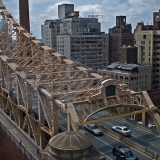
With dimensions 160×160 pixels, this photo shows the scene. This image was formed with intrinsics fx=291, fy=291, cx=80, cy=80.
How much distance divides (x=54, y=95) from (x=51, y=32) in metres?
90.4

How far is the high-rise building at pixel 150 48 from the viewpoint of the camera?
265 ft

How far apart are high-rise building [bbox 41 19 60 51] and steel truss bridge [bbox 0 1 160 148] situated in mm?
64243

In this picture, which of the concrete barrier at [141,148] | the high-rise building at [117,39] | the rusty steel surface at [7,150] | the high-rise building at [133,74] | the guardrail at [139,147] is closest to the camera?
the rusty steel surface at [7,150]

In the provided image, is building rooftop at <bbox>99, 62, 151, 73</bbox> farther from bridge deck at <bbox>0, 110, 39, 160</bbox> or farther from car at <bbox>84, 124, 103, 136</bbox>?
bridge deck at <bbox>0, 110, 39, 160</bbox>

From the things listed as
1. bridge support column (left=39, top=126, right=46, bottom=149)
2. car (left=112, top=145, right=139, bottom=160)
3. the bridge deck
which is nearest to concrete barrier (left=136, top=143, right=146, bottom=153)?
car (left=112, top=145, right=139, bottom=160)

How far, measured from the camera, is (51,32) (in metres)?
118

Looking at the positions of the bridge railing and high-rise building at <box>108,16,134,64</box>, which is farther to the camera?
high-rise building at <box>108,16,134,64</box>

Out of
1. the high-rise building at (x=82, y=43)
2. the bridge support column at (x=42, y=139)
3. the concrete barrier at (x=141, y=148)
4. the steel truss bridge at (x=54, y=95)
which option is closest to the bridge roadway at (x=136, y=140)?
the concrete barrier at (x=141, y=148)

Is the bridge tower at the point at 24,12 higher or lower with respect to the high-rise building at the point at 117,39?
higher

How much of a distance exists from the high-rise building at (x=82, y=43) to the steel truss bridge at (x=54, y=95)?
45.3m

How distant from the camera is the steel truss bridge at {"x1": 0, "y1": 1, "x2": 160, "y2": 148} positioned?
30703 mm

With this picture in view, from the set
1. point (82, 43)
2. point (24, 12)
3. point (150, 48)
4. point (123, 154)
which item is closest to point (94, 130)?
point (123, 154)

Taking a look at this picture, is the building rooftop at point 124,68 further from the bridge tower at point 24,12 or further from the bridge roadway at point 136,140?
the bridge roadway at point 136,140

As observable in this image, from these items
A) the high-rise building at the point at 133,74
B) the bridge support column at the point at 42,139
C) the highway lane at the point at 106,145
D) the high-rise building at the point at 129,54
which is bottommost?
the highway lane at the point at 106,145
